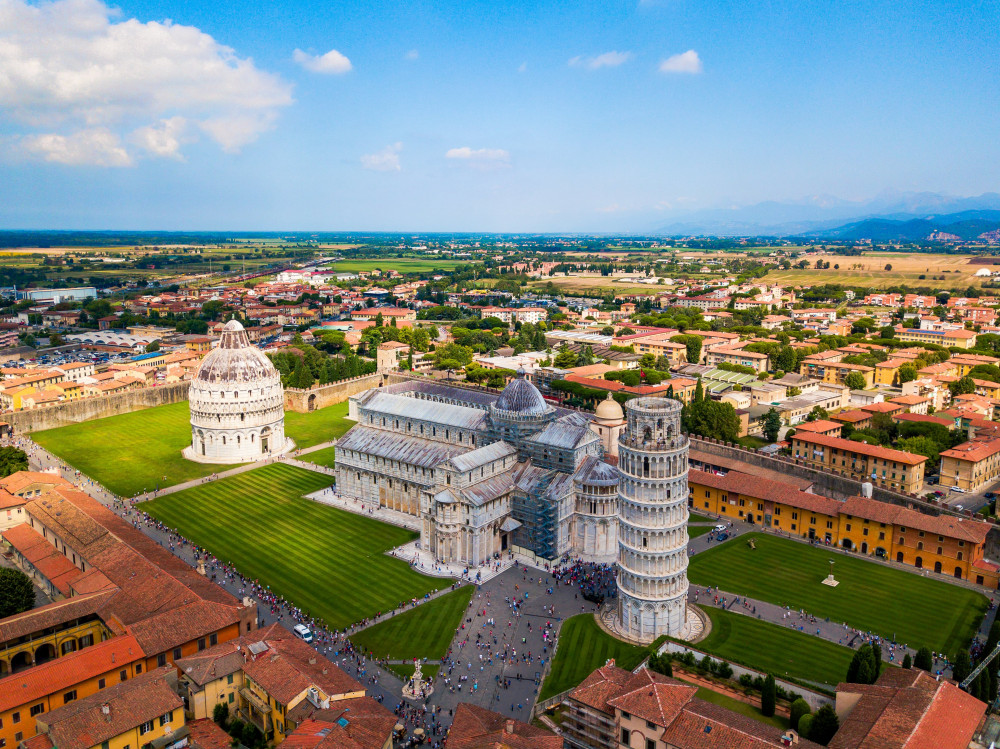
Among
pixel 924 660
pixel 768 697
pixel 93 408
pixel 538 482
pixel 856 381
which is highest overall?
pixel 538 482

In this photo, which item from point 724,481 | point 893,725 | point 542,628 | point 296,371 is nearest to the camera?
point 893,725

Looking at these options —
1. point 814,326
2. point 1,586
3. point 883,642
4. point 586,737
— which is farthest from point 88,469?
point 814,326

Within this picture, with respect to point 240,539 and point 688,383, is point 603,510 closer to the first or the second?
point 240,539

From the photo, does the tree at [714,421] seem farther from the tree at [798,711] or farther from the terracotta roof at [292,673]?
the terracotta roof at [292,673]

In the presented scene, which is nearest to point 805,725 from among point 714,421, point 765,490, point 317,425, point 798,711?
point 798,711

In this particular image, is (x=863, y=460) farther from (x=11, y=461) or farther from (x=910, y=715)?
(x=11, y=461)

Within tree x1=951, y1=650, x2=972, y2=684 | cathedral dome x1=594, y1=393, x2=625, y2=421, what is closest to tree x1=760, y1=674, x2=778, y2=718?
tree x1=951, y1=650, x2=972, y2=684

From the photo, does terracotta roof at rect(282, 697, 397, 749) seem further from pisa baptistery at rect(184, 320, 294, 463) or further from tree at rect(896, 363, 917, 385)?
tree at rect(896, 363, 917, 385)
